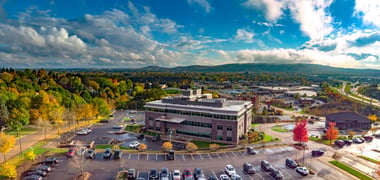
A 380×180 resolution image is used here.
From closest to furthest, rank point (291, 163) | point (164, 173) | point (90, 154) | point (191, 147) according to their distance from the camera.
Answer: point (164, 173) → point (291, 163) → point (90, 154) → point (191, 147)

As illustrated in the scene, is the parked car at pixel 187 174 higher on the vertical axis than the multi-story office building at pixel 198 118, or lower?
lower

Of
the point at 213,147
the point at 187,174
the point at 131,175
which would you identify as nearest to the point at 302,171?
the point at 213,147

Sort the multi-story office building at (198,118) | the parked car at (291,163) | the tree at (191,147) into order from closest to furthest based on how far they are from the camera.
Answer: the parked car at (291,163)
the tree at (191,147)
the multi-story office building at (198,118)

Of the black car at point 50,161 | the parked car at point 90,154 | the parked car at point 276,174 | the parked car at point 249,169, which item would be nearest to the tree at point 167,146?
the parked car at point 90,154

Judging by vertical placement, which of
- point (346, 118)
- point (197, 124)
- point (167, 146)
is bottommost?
point (167, 146)

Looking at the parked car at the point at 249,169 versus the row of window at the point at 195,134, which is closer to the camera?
the parked car at the point at 249,169

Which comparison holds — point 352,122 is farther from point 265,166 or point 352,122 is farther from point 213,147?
point 213,147

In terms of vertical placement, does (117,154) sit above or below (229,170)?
above

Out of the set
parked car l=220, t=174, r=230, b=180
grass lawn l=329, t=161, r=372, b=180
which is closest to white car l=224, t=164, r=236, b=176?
parked car l=220, t=174, r=230, b=180

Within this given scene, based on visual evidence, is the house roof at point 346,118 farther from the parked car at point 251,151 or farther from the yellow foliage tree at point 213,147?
the yellow foliage tree at point 213,147

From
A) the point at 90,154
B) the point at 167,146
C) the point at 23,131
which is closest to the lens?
the point at 90,154
